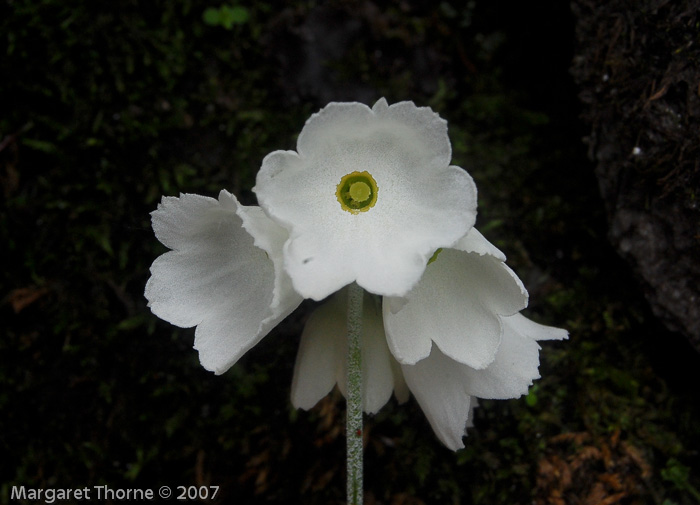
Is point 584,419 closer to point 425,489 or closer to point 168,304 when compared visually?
point 425,489

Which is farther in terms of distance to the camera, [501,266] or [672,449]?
[672,449]

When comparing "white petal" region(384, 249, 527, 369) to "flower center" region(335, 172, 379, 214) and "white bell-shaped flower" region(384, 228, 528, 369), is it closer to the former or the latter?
"white bell-shaped flower" region(384, 228, 528, 369)

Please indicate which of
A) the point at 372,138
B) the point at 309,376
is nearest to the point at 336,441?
the point at 309,376

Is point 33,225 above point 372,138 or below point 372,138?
above

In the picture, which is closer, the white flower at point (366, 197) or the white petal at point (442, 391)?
the white flower at point (366, 197)

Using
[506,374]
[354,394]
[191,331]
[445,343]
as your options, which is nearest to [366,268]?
[445,343]

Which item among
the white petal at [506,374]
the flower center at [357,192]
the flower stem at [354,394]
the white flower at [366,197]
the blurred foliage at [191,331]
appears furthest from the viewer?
the blurred foliage at [191,331]

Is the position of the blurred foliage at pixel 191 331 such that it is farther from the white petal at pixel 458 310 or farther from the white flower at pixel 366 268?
the white petal at pixel 458 310

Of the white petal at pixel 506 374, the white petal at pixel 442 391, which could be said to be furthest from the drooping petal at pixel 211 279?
the white petal at pixel 506 374
